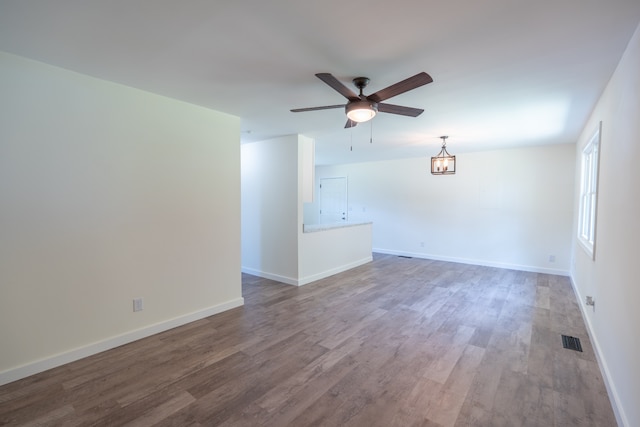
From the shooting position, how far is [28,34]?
1870mm

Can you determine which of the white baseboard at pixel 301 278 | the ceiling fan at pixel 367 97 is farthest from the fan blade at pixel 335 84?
the white baseboard at pixel 301 278

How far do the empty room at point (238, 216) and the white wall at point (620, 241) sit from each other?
3cm

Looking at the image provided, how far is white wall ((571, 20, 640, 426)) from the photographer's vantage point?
1.67 meters

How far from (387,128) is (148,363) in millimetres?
3783

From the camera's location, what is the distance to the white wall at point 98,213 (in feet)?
7.20

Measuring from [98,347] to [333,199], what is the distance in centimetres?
654

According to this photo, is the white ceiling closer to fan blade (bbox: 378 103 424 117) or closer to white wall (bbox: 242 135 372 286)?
fan blade (bbox: 378 103 424 117)

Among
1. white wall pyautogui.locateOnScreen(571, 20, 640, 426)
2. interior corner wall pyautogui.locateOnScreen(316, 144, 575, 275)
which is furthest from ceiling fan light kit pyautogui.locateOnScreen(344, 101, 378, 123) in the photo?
interior corner wall pyautogui.locateOnScreen(316, 144, 575, 275)

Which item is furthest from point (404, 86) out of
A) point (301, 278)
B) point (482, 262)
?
point (482, 262)

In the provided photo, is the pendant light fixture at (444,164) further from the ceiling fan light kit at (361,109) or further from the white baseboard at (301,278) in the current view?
the ceiling fan light kit at (361,109)

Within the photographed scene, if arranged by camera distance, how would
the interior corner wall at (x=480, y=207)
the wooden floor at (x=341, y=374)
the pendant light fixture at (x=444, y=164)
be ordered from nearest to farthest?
1. the wooden floor at (x=341, y=374)
2. the pendant light fixture at (x=444, y=164)
3. the interior corner wall at (x=480, y=207)

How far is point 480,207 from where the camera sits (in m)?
6.07

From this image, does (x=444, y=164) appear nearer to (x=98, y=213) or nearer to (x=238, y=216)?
(x=238, y=216)

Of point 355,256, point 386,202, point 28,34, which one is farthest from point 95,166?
point 386,202
